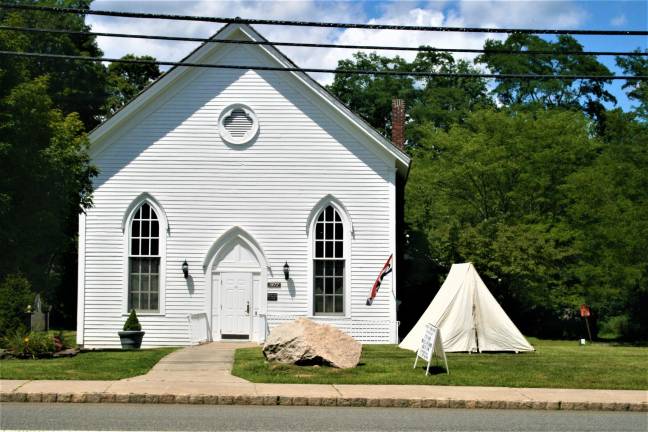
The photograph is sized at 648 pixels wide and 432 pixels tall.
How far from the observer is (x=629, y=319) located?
39.8 metres

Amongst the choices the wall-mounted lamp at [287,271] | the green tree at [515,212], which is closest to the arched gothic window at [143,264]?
the wall-mounted lamp at [287,271]

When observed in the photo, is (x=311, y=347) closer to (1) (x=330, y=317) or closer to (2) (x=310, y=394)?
(2) (x=310, y=394)

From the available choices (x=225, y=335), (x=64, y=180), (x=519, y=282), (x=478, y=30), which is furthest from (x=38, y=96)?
(x=519, y=282)

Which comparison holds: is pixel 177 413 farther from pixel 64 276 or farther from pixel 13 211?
pixel 64 276

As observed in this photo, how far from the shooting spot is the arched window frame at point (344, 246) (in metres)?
27.7

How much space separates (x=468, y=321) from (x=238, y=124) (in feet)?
32.8

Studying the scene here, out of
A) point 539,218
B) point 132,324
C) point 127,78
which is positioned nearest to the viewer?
point 132,324

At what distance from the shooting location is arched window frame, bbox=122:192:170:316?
27.6 m

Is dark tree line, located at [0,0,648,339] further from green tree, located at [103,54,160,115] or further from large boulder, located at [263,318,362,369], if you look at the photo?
green tree, located at [103,54,160,115]

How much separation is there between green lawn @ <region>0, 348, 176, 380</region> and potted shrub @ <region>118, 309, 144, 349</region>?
523 centimetres

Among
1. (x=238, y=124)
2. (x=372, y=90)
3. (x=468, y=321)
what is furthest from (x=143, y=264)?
(x=372, y=90)

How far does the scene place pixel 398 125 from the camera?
3416 centimetres

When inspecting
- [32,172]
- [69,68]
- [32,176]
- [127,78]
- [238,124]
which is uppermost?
[127,78]

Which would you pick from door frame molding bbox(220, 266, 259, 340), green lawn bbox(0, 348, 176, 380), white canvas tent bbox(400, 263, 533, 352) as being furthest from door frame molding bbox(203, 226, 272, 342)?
green lawn bbox(0, 348, 176, 380)
